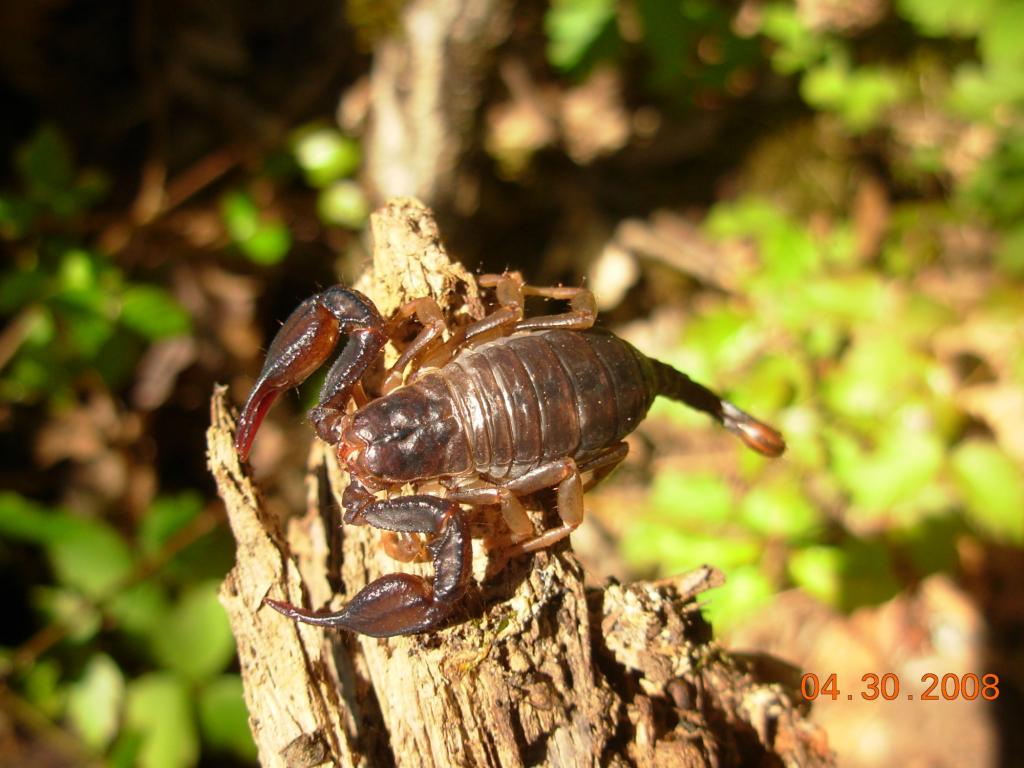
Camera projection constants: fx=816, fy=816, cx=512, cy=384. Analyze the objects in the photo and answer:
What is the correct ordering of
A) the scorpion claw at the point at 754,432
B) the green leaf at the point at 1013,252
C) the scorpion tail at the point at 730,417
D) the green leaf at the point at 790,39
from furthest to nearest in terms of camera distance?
the green leaf at the point at 790,39 → the green leaf at the point at 1013,252 → the scorpion claw at the point at 754,432 → the scorpion tail at the point at 730,417

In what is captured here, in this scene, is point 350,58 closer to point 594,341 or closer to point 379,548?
point 594,341

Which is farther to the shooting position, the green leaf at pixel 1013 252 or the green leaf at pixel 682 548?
the green leaf at pixel 1013 252

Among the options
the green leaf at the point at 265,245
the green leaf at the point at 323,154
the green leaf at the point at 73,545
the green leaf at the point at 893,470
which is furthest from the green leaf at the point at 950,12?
the green leaf at the point at 73,545

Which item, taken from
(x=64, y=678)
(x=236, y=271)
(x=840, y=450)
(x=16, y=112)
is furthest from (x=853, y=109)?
(x=64, y=678)

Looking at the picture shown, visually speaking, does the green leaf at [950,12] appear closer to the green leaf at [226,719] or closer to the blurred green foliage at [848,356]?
the blurred green foliage at [848,356]

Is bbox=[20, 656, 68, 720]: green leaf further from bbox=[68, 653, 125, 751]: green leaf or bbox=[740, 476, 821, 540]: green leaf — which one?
bbox=[740, 476, 821, 540]: green leaf

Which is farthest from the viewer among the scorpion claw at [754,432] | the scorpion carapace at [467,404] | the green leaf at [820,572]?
the green leaf at [820,572]

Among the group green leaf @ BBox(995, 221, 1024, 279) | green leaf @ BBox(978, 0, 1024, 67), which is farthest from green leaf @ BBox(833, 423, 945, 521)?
green leaf @ BBox(978, 0, 1024, 67)

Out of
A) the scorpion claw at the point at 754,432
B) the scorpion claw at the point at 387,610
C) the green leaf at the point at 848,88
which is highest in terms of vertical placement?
the green leaf at the point at 848,88
